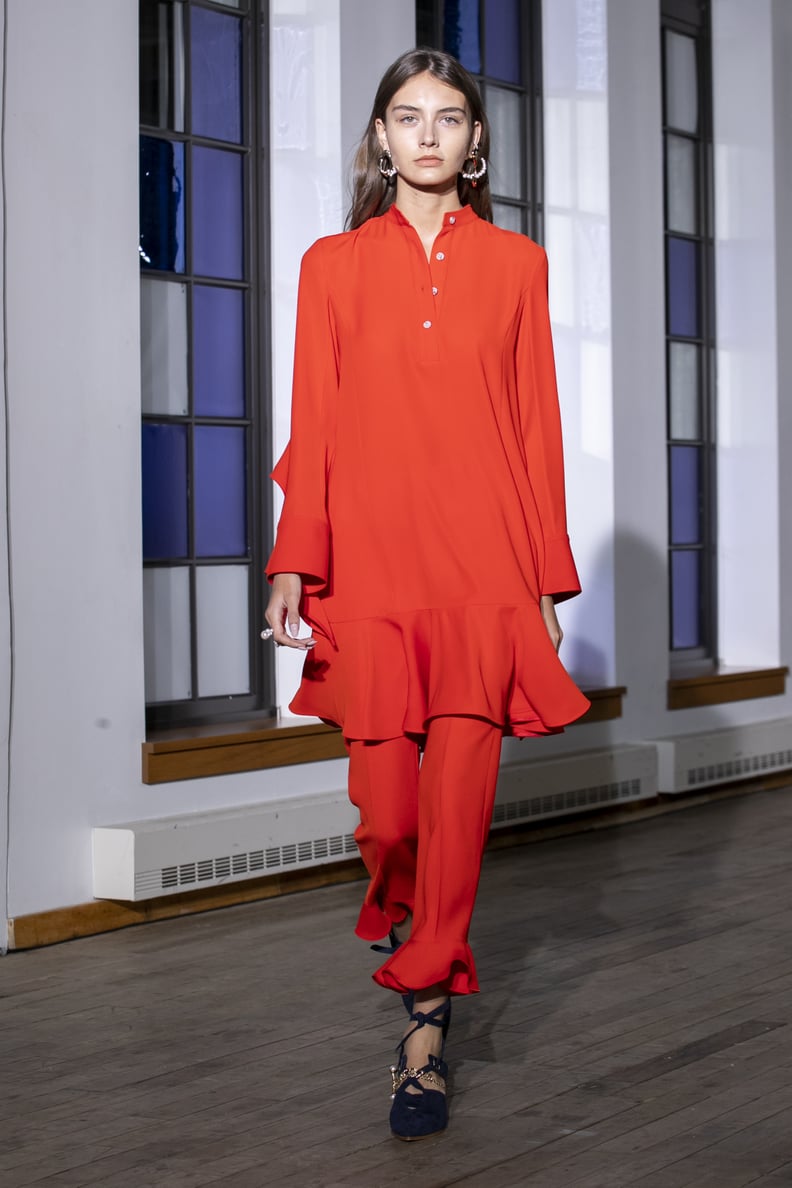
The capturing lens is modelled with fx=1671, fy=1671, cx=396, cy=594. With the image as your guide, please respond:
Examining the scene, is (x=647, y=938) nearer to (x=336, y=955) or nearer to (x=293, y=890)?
(x=336, y=955)

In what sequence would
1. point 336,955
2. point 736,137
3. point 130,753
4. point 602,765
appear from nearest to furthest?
point 336,955
point 130,753
point 602,765
point 736,137

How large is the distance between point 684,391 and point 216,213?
2.82 m

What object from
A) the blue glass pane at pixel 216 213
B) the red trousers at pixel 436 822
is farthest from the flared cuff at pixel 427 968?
the blue glass pane at pixel 216 213

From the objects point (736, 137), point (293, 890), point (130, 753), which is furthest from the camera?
point (736, 137)

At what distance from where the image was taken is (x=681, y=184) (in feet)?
22.8

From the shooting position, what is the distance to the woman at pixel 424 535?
7.72ft

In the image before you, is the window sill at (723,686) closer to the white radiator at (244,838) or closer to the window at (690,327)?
the window at (690,327)

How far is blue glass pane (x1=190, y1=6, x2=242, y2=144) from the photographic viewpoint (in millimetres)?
4746

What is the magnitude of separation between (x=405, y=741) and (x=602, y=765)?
3.38m

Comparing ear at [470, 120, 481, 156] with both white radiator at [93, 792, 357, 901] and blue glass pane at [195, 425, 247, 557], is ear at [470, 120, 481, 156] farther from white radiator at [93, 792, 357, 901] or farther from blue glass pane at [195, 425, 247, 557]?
blue glass pane at [195, 425, 247, 557]

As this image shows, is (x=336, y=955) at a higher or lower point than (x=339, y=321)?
lower

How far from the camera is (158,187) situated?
463 cm

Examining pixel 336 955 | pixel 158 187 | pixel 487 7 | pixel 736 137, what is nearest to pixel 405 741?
pixel 336 955

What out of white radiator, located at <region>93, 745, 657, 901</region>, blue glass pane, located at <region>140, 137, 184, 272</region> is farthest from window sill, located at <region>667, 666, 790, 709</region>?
blue glass pane, located at <region>140, 137, 184, 272</region>
